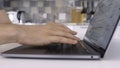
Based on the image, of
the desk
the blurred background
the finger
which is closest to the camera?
the desk

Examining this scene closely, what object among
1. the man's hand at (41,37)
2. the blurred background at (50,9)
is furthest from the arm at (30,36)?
the blurred background at (50,9)

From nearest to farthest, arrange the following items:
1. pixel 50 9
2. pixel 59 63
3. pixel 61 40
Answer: pixel 59 63, pixel 61 40, pixel 50 9

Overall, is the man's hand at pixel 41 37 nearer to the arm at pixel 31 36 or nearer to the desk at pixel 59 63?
the arm at pixel 31 36

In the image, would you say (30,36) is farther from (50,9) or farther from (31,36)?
(50,9)

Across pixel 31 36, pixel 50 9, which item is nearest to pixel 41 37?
pixel 31 36

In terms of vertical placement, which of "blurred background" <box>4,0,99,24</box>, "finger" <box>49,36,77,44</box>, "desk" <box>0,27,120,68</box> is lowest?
"blurred background" <box>4,0,99,24</box>

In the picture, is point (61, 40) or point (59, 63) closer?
point (59, 63)

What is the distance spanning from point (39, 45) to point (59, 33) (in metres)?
0.06

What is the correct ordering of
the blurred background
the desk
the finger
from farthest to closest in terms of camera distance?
the blurred background
the finger
the desk

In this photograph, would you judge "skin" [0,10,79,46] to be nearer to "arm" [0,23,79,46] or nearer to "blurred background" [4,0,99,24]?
"arm" [0,23,79,46]

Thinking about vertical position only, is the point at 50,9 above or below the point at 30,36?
below

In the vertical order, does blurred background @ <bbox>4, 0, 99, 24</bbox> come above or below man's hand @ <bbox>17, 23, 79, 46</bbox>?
below

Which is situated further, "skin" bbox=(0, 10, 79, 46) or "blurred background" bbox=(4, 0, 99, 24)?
"blurred background" bbox=(4, 0, 99, 24)

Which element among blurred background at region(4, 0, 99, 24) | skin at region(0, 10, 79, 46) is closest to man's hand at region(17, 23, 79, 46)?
skin at region(0, 10, 79, 46)
